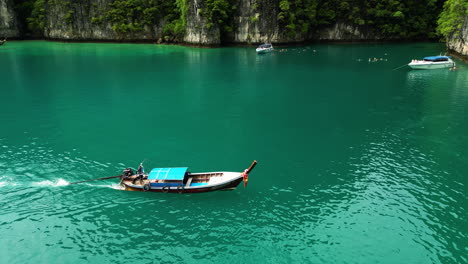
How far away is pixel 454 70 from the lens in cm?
6144

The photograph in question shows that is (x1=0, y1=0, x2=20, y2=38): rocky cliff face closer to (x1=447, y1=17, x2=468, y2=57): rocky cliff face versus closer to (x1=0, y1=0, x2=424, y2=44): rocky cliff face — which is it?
Result: (x1=0, y1=0, x2=424, y2=44): rocky cliff face

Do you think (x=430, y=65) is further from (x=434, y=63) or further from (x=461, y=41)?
(x=461, y=41)

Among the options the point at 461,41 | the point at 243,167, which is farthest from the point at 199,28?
the point at 243,167

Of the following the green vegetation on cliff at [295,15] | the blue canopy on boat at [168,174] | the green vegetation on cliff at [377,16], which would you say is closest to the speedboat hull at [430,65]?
the green vegetation on cliff at [295,15]

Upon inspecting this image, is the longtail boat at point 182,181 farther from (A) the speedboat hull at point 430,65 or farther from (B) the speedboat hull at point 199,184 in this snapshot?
(A) the speedboat hull at point 430,65

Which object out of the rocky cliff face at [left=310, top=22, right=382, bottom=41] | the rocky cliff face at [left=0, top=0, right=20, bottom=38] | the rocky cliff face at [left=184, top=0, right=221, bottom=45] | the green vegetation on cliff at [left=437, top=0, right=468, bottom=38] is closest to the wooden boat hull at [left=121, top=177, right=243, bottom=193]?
the green vegetation on cliff at [left=437, top=0, right=468, bottom=38]

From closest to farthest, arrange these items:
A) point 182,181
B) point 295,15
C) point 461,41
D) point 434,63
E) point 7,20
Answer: point 182,181 < point 434,63 < point 461,41 < point 295,15 < point 7,20

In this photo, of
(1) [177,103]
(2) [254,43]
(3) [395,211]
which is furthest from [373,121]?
(2) [254,43]

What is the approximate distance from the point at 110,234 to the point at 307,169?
15.1m

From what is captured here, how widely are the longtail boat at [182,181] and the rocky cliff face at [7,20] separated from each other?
388 ft

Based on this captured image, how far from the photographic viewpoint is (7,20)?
110 m

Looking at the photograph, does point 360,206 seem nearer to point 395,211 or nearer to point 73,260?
point 395,211

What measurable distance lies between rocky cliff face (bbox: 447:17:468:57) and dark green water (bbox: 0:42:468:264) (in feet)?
71.0

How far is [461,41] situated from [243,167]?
69299 mm
